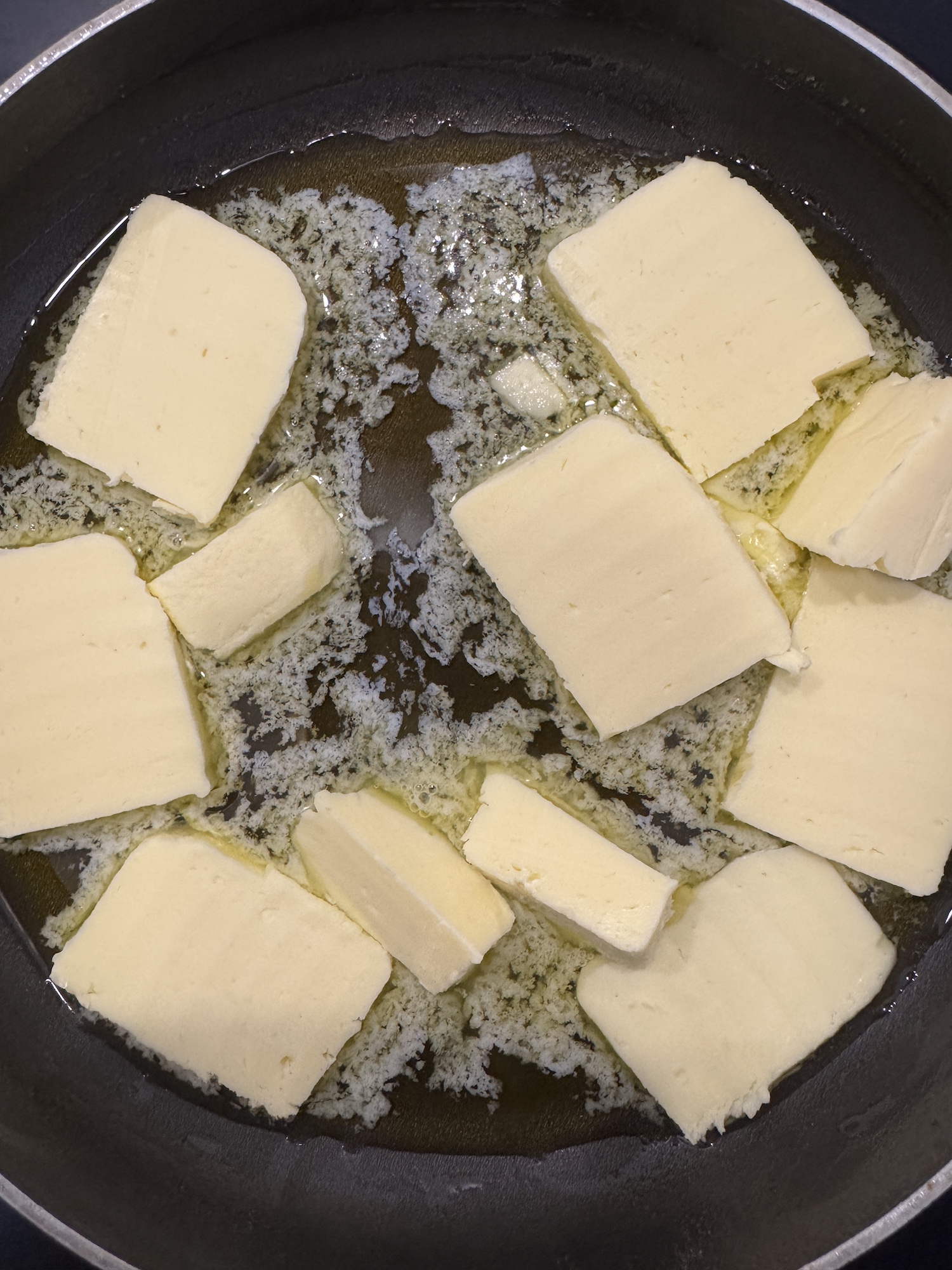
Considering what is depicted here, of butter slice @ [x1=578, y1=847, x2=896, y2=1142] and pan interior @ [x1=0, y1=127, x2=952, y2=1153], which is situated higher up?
pan interior @ [x1=0, y1=127, x2=952, y2=1153]

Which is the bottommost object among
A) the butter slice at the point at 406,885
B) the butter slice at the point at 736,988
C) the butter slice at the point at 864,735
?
the butter slice at the point at 736,988

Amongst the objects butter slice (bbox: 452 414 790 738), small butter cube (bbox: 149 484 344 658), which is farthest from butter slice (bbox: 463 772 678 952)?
small butter cube (bbox: 149 484 344 658)

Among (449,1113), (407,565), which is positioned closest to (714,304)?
(407,565)

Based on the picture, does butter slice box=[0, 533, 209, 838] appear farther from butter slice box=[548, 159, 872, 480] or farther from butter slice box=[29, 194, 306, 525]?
butter slice box=[548, 159, 872, 480]

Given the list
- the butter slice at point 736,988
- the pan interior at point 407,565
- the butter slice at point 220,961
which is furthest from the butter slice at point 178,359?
the butter slice at point 736,988

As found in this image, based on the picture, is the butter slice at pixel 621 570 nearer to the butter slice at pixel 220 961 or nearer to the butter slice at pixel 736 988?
the butter slice at pixel 736 988

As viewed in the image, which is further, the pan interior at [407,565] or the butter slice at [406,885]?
the pan interior at [407,565]
